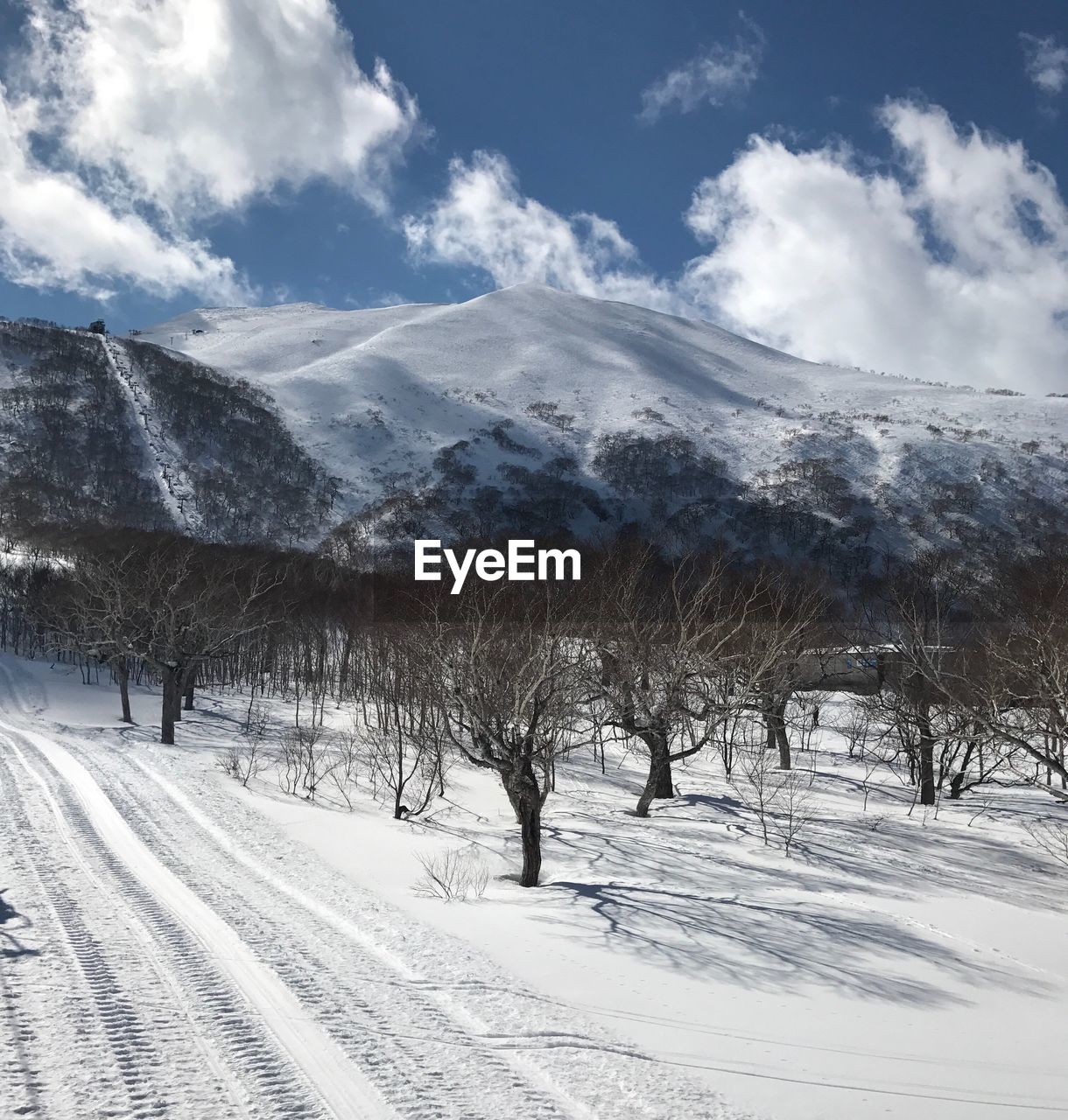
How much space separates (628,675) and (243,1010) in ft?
42.0

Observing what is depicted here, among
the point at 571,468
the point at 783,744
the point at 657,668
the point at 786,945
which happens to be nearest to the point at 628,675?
the point at 657,668

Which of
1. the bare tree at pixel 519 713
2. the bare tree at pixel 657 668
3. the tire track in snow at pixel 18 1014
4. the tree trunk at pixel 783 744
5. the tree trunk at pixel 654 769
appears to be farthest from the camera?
the tree trunk at pixel 783 744

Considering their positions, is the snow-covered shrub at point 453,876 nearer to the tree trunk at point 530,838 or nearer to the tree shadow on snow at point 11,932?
the tree trunk at point 530,838

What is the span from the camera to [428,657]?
55.8 ft

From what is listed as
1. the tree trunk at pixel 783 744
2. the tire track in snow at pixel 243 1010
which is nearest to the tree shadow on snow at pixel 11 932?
the tire track in snow at pixel 243 1010

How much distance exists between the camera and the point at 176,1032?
19.5 ft

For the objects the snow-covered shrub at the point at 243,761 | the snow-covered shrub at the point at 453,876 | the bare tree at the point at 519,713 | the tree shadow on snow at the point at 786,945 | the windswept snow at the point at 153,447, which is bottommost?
the snow-covered shrub at the point at 243,761

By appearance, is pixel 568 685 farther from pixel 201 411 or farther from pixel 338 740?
pixel 201 411

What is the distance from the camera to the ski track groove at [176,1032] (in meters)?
5.04

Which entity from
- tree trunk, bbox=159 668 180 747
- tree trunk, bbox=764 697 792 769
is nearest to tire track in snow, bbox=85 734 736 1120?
tree trunk, bbox=159 668 180 747

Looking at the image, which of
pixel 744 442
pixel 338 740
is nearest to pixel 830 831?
pixel 338 740

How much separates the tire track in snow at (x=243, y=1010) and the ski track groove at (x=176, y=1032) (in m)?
0.01

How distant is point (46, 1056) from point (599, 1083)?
13.2 ft

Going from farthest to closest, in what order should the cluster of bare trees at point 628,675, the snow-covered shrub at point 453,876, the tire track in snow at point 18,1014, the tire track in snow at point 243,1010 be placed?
the cluster of bare trees at point 628,675, the snow-covered shrub at point 453,876, the tire track in snow at point 243,1010, the tire track in snow at point 18,1014
